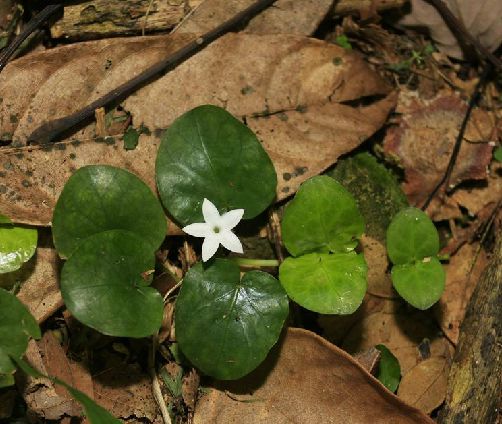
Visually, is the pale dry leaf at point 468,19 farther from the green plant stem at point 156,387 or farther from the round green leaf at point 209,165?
the green plant stem at point 156,387

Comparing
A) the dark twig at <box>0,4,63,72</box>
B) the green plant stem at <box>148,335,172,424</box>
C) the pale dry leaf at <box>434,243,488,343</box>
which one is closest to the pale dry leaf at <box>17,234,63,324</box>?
the green plant stem at <box>148,335,172,424</box>

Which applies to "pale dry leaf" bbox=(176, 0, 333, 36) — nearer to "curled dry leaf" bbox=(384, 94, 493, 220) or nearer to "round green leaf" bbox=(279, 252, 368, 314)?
"curled dry leaf" bbox=(384, 94, 493, 220)

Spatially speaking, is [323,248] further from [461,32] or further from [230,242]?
[461,32]

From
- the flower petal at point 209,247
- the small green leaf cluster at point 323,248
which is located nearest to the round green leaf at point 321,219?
the small green leaf cluster at point 323,248

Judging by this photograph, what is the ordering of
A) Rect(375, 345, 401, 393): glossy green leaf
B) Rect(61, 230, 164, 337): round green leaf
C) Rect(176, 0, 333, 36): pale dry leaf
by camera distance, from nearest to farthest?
Rect(61, 230, 164, 337): round green leaf → Rect(375, 345, 401, 393): glossy green leaf → Rect(176, 0, 333, 36): pale dry leaf

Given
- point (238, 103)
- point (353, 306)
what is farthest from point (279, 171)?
point (353, 306)

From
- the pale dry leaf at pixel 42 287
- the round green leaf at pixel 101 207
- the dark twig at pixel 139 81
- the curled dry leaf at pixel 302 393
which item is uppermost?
the dark twig at pixel 139 81
